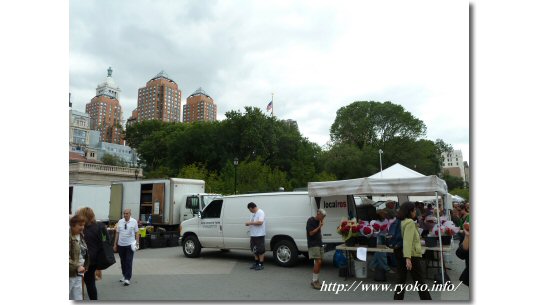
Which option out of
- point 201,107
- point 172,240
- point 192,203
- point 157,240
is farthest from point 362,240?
point 201,107

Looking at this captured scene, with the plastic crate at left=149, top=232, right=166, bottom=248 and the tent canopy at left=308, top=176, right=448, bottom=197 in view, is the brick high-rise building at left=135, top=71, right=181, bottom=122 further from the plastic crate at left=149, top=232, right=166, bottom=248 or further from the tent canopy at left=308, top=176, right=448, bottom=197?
the tent canopy at left=308, top=176, right=448, bottom=197

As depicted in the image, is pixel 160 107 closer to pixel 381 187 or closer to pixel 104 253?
pixel 381 187

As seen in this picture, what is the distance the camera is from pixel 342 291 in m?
7.68

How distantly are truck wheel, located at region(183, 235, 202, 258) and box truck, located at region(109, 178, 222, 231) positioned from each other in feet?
15.7

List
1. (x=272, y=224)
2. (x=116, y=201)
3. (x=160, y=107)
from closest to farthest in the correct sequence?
(x=272, y=224), (x=116, y=201), (x=160, y=107)

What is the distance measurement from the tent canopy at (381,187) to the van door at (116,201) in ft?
40.4

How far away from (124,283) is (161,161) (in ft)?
140

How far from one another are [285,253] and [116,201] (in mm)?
11711

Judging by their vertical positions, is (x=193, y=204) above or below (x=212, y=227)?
above

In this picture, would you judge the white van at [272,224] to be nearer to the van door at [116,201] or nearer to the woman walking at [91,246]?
the woman walking at [91,246]

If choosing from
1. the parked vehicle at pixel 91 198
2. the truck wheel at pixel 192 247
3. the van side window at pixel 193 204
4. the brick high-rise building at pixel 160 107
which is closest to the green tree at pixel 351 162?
the brick high-rise building at pixel 160 107

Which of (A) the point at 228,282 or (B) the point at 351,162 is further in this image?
(B) the point at 351,162

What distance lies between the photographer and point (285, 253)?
404 inches

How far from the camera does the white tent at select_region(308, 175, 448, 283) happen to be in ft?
25.9
